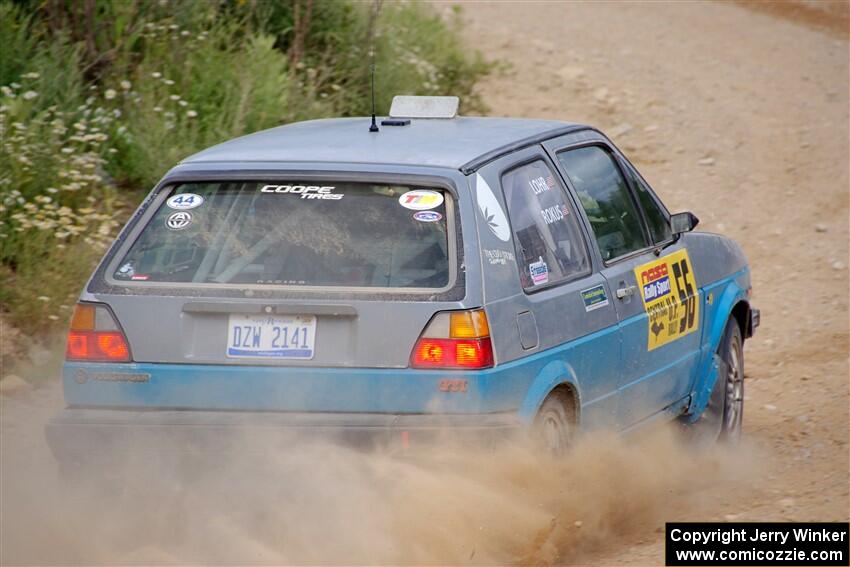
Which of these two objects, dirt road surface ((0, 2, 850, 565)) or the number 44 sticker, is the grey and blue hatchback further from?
dirt road surface ((0, 2, 850, 565))

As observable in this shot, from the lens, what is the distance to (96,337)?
193 inches

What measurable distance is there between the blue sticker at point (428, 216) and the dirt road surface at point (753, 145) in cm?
157

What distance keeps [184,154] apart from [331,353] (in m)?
4.93

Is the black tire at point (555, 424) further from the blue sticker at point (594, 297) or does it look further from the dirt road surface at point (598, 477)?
the blue sticker at point (594, 297)

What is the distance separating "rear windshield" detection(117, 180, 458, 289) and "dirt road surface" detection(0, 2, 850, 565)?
67cm

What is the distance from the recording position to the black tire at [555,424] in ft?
16.0

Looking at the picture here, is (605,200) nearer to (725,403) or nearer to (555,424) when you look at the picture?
(555,424)

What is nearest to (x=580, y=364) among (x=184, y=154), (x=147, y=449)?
(x=147, y=449)

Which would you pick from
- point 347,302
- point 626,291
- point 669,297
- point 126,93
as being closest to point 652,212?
point 669,297

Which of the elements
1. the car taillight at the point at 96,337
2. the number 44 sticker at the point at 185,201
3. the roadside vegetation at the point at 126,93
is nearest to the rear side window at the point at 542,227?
the number 44 sticker at the point at 185,201

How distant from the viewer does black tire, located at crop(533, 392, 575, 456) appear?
489 centimetres

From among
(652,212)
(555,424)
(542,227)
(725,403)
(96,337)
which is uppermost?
(542,227)

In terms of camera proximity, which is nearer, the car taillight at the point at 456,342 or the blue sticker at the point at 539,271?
the car taillight at the point at 456,342

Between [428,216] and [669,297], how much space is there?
1870mm
